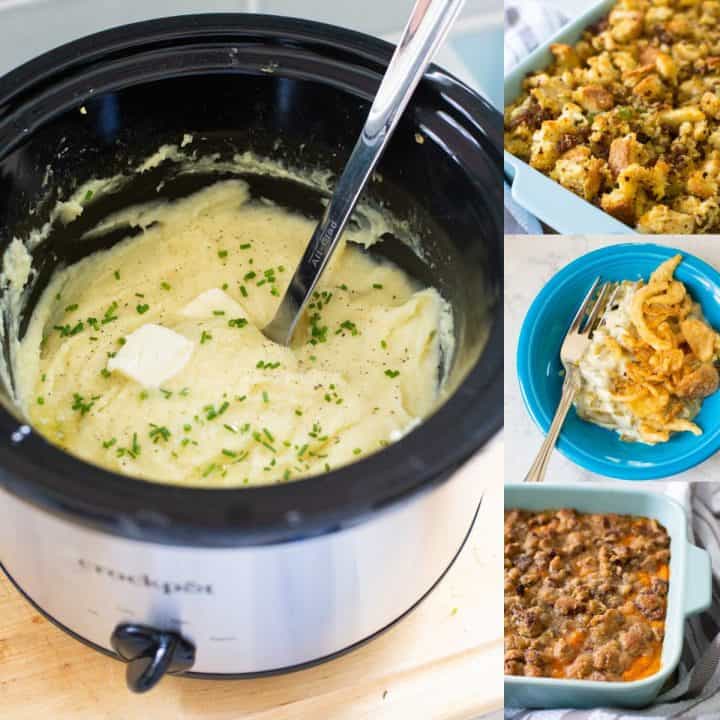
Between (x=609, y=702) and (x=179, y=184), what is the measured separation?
522mm

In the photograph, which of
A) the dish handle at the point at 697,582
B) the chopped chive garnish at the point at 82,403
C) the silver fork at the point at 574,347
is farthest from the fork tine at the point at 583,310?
the chopped chive garnish at the point at 82,403

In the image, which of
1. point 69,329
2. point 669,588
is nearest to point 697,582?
point 669,588

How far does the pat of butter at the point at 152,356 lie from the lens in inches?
31.3

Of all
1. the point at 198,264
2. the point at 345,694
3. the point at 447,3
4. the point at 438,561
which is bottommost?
the point at 345,694

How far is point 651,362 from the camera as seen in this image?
2.22 feet

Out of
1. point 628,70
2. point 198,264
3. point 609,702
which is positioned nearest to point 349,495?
point 609,702

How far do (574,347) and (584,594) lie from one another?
20cm

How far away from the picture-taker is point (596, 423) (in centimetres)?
71

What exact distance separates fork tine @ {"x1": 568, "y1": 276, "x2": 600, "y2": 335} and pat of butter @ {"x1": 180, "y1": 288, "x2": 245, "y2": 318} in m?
0.27

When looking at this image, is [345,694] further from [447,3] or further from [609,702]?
[447,3]

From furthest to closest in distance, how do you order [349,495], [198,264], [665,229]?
1. [198,264]
2. [665,229]
3. [349,495]

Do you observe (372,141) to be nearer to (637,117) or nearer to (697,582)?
(637,117)

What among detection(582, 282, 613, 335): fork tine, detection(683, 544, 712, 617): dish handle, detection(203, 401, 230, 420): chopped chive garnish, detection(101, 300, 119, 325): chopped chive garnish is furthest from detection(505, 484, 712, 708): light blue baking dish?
detection(101, 300, 119, 325): chopped chive garnish

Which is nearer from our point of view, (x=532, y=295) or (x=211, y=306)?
(x=532, y=295)
